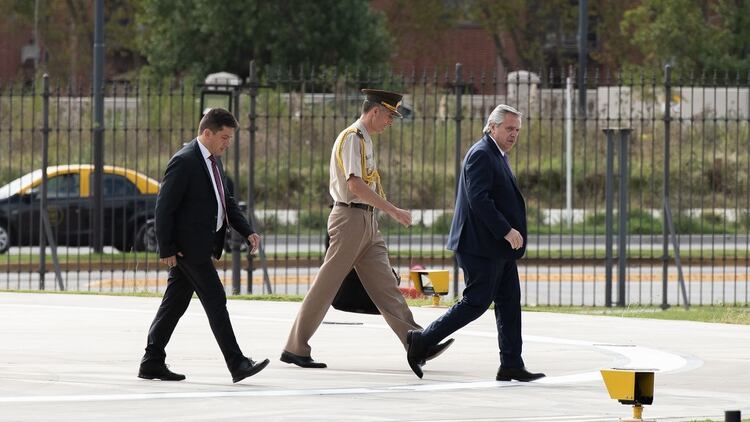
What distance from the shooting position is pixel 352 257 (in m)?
10.0

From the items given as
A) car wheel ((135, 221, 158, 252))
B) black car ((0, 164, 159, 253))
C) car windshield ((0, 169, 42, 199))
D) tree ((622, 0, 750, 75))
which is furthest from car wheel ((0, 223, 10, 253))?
tree ((622, 0, 750, 75))

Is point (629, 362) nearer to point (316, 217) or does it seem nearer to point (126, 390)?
point (126, 390)

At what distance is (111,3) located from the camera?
173 ft

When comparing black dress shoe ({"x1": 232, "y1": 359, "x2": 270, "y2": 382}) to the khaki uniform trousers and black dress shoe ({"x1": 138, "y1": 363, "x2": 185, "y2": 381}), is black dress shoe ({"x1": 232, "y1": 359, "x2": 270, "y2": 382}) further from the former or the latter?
the khaki uniform trousers

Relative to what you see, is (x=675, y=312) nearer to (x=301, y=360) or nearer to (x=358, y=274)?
(x=358, y=274)

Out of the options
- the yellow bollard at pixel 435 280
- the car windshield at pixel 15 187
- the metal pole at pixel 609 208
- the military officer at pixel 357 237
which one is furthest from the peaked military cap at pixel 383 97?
the car windshield at pixel 15 187

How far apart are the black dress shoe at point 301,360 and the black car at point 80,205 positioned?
11.7m

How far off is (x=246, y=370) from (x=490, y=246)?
1.53 m

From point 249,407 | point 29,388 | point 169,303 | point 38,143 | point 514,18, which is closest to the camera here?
point 249,407

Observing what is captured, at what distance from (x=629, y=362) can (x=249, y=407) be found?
2981mm

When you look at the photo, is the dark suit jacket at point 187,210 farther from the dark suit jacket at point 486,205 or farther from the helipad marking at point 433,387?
the dark suit jacket at point 486,205

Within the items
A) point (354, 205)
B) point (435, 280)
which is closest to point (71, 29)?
point (435, 280)

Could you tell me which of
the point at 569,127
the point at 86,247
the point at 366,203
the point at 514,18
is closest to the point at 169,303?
the point at 366,203

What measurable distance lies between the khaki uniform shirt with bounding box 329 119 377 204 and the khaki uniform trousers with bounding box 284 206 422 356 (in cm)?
9
